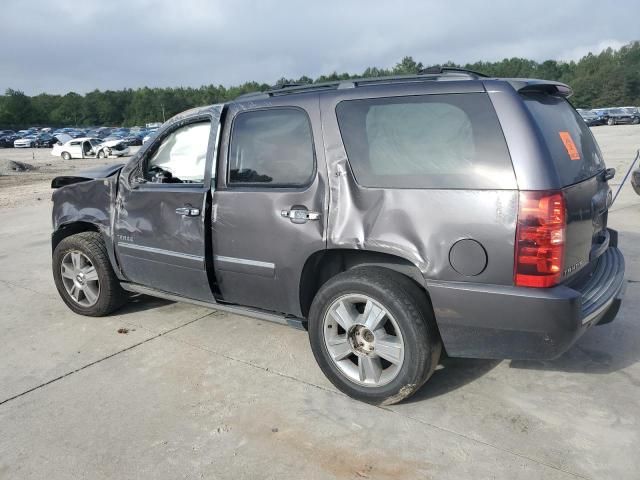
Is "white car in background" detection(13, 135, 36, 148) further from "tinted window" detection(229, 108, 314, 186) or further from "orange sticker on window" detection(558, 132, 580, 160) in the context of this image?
"orange sticker on window" detection(558, 132, 580, 160)

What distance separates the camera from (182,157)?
163 inches

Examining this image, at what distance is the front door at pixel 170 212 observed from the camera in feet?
12.5

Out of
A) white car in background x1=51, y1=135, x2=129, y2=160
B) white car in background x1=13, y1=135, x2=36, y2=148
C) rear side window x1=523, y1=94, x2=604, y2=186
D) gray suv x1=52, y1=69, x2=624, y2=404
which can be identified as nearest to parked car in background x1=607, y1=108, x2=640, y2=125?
white car in background x1=51, y1=135, x2=129, y2=160

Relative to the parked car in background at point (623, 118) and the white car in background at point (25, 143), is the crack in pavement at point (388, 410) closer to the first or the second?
the parked car in background at point (623, 118)

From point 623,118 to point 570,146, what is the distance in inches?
2121

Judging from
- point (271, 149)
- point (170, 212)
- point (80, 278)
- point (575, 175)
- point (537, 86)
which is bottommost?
point (80, 278)

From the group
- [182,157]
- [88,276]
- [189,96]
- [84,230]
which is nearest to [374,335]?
[182,157]

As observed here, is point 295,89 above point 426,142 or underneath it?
above

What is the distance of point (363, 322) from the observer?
10.0 ft

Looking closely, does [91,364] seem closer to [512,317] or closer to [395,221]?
[395,221]

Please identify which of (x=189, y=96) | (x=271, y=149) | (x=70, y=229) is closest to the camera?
(x=271, y=149)

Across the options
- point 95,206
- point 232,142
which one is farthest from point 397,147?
point 95,206

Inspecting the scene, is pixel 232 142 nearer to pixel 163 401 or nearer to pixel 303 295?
pixel 303 295

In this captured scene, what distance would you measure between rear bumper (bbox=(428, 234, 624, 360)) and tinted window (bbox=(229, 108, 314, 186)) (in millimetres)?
1153
